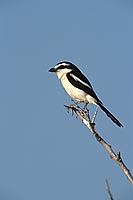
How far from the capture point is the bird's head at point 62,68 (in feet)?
28.6

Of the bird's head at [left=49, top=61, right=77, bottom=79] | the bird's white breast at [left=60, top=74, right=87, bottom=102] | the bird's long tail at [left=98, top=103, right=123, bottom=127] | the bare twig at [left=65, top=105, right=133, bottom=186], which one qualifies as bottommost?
the bare twig at [left=65, top=105, right=133, bottom=186]

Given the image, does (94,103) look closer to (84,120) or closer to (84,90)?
(84,90)

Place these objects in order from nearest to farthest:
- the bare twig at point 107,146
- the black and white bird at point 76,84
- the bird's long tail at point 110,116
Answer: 1. the bare twig at point 107,146
2. the bird's long tail at point 110,116
3. the black and white bird at point 76,84

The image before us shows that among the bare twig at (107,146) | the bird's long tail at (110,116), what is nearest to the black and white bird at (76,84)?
the bird's long tail at (110,116)

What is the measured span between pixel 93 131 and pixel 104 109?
2.60 metres

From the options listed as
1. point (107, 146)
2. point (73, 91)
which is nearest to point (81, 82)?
point (73, 91)

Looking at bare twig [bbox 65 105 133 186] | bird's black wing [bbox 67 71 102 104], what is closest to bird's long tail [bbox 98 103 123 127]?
bird's black wing [bbox 67 71 102 104]

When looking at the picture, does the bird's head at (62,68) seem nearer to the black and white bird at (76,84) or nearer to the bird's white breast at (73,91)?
the black and white bird at (76,84)

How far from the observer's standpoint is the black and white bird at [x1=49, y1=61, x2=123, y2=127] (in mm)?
7885

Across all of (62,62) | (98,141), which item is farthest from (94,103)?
(98,141)

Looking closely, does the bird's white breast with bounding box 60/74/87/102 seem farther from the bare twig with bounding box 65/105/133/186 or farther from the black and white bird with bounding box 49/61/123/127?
the bare twig with bounding box 65/105/133/186

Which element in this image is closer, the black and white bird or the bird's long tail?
the bird's long tail

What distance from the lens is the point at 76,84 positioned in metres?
8.20

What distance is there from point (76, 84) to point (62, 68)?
29.4 inches
